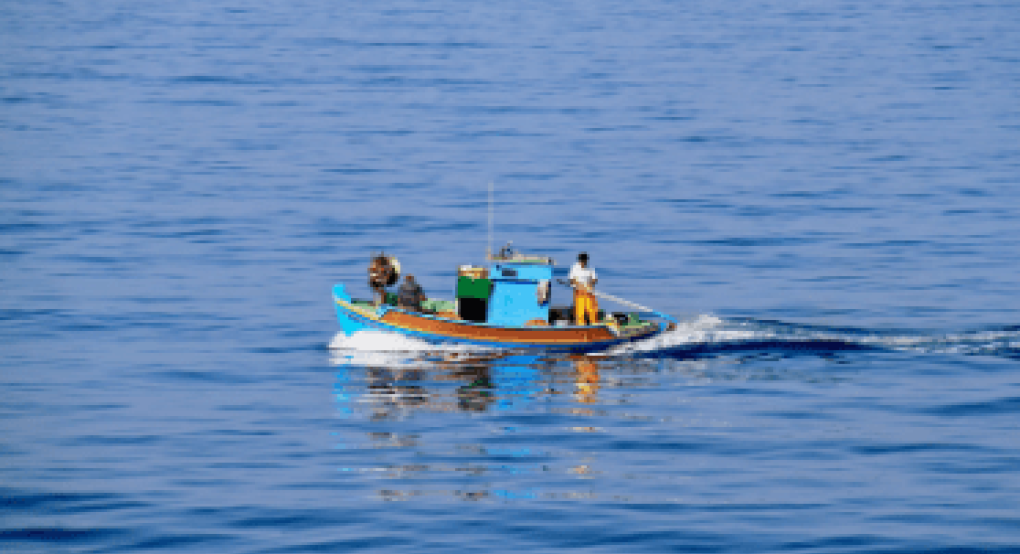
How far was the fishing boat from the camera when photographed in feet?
143

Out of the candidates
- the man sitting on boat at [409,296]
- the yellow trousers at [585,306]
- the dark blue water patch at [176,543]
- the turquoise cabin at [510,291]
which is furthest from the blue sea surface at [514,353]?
the turquoise cabin at [510,291]

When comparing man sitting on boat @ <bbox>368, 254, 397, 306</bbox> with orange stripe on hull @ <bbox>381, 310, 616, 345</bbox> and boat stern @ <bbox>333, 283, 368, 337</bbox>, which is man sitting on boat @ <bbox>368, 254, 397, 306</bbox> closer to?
boat stern @ <bbox>333, 283, 368, 337</bbox>

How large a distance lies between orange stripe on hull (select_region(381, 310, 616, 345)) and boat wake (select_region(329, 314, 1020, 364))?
1.31 ft

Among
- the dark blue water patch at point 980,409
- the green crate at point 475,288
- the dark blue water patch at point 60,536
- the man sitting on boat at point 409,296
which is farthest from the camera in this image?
the man sitting on boat at point 409,296

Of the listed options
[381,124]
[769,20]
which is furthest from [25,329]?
[769,20]

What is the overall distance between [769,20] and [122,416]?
6164 inches

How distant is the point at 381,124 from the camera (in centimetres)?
10456

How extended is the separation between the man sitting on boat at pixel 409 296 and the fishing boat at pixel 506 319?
0.33 metres

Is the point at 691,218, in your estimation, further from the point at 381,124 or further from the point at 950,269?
the point at 381,124

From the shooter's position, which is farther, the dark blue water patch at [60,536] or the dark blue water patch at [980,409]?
the dark blue water patch at [980,409]

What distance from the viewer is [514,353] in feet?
144

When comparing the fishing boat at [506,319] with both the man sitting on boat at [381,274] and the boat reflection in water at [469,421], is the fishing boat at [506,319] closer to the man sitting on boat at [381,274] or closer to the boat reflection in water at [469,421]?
the boat reflection in water at [469,421]

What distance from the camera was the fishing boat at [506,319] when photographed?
43.7 m

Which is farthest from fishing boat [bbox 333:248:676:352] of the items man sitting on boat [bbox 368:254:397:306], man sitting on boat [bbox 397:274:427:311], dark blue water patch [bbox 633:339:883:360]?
dark blue water patch [bbox 633:339:883:360]
